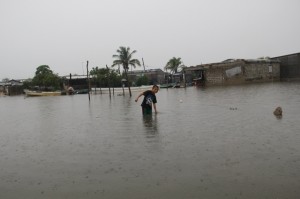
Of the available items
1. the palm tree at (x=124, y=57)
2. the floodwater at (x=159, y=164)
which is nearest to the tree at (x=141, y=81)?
the palm tree at (x=124, y=57)

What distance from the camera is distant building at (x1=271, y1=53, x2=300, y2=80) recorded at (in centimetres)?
4769

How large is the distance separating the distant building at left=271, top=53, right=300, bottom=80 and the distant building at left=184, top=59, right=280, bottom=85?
80 centimetres

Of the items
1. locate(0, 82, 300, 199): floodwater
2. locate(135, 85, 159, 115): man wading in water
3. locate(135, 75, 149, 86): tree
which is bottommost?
locate(0, 82, 300, 199): floodwater

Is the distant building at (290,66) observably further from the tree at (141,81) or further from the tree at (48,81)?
the tree at (48,81)

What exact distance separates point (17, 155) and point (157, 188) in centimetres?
418

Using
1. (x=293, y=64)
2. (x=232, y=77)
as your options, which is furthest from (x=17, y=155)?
(x=293, y=64)

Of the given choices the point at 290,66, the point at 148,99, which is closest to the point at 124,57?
the point at 290,66

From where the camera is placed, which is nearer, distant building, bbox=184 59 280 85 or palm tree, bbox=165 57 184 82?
distant building, bbox=184 59 280 85

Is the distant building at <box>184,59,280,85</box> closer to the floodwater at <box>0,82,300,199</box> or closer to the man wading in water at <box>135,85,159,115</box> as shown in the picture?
the man wading in water at <box>135,85,159,115</box>

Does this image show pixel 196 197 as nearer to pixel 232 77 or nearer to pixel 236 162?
pixel 236 162

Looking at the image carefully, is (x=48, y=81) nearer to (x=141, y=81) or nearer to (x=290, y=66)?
(x=141, y=81)

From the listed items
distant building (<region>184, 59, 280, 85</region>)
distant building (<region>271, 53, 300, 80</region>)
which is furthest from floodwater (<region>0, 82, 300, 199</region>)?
distant building (<region>271, 53, 300, 80</region>)

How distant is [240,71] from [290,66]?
8285mm

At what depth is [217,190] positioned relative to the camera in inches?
173
